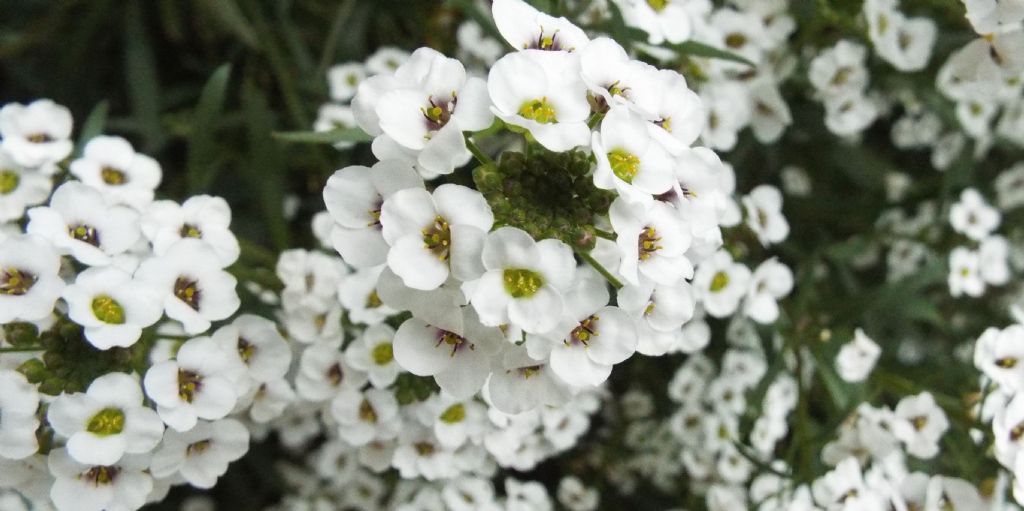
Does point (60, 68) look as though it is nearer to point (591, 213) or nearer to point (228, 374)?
point (228, 374)

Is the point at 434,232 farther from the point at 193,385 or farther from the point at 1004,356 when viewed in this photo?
the point at 1004,356

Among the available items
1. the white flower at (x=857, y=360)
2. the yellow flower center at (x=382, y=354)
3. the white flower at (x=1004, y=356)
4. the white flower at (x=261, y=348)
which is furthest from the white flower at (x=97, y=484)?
the white flower at (x=1004, y=356)

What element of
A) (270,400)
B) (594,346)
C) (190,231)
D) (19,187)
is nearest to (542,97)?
(594,346)

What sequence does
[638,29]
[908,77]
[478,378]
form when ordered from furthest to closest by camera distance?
[908,77] < [638,29] < [478,378]

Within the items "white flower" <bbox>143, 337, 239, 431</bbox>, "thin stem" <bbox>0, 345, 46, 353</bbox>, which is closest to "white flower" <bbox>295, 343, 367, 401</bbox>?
"white flower" <bbox>143, 337, 239, 431</bbox>

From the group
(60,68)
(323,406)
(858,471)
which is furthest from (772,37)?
(60,68)

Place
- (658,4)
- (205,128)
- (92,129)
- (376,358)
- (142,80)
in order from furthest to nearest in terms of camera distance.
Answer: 1. (142,80)
2. (205,128)
3. (92,129)
4. (658,4)
5. (376,358)

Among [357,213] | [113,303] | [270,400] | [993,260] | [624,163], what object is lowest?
[993,260]
